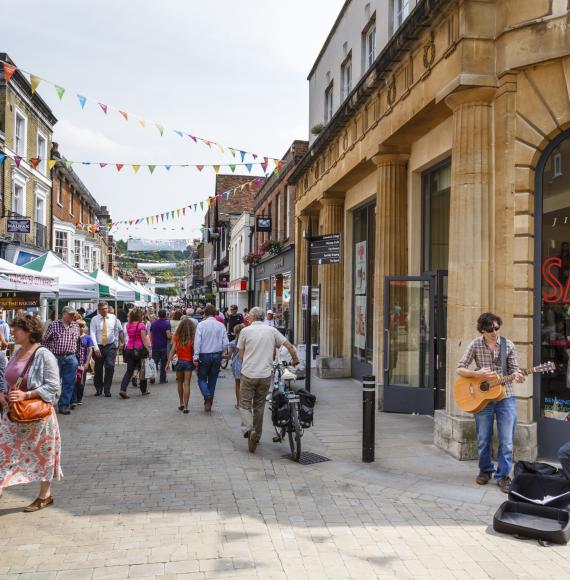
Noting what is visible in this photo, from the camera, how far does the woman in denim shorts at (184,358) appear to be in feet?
32.3

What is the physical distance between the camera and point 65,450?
711cm

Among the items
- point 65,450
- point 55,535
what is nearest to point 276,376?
point 65,450

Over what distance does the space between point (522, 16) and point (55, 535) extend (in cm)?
709

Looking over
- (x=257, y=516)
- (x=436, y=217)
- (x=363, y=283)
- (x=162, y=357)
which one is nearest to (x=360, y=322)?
(x=363, y=283)

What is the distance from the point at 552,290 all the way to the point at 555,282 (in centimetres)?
10

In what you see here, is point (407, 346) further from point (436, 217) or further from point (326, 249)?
→ point (436, 217)

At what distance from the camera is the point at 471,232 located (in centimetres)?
688

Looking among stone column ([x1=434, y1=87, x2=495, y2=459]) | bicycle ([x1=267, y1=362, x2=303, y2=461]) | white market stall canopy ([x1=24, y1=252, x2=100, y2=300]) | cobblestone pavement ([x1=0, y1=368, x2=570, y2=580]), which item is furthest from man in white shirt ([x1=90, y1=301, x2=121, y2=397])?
stone column ([x1=434, y1=87, x2=495, y2=459])

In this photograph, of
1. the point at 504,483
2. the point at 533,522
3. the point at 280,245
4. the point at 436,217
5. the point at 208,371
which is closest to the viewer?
the point at 533,522

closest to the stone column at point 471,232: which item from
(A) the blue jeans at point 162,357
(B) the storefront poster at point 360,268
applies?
(B) the storefront poster at point 360,268

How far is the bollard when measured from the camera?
6582 mm

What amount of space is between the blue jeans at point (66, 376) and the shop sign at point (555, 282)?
721 cm

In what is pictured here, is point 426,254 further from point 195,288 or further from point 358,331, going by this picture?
point 195,288

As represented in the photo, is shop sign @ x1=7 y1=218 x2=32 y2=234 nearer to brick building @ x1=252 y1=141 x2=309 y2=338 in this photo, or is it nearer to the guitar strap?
brick building @ x1=252 y1=141 x2=309 y2=338
